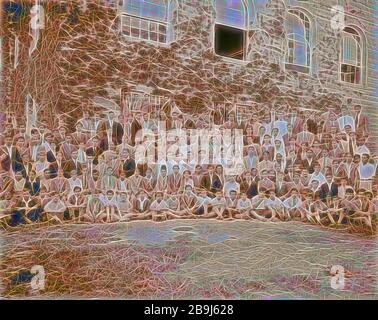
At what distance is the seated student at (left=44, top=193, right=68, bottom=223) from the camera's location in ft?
10.8

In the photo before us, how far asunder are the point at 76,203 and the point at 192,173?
2.98 ft

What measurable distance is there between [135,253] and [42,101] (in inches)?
52.3

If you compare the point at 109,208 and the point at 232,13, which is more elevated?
the point at 232,13

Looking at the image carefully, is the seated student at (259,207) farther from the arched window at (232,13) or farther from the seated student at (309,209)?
the arched window at (232,13)

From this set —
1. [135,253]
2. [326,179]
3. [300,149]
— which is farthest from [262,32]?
[135,253]

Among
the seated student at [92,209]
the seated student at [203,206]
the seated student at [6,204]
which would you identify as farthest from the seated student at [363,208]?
the seated student at [6,204]

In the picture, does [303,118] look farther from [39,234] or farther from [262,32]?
[39,234]

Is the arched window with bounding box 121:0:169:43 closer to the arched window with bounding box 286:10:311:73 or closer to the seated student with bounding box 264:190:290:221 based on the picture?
the arched window with bounding box 286:10:311:73

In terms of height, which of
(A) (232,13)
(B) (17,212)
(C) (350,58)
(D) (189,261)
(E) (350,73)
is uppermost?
(A) (232,13)

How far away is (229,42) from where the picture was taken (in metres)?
3.55

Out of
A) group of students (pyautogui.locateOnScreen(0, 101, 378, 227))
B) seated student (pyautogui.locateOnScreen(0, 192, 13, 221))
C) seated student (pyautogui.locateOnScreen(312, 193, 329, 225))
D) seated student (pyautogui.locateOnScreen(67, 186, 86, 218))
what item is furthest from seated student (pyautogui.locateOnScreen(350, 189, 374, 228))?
seated student (pyautogui.locateOnScreen(0, 192, 13, 221))

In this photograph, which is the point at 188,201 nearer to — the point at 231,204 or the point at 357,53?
the point at 231,204

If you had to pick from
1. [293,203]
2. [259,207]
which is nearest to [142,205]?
[259,207]

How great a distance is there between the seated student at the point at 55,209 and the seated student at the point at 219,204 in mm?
1134
